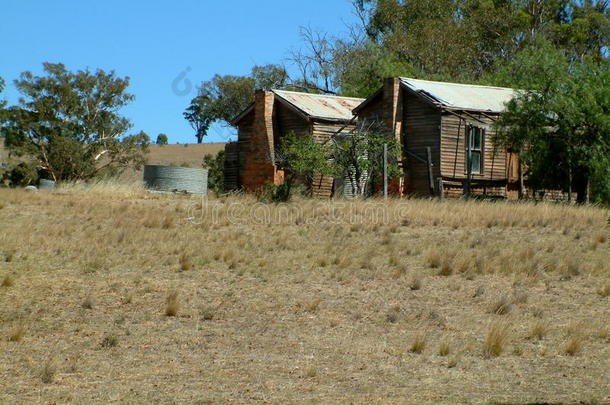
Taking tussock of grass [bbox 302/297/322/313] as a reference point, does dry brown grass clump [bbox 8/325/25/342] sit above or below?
below

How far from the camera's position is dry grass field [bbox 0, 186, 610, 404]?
9258mm

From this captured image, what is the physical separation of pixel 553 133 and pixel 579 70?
2.61 m

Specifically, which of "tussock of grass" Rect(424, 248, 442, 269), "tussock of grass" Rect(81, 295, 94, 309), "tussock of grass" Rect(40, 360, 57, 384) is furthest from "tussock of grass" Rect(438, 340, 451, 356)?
"tussock of grass" Rect(424, 248, 442, 269)

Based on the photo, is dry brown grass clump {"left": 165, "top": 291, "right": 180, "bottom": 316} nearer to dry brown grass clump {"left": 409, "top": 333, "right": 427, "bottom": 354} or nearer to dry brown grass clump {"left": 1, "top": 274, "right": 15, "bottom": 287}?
dry brown grass clump {"left": 1, "top": 274, "right": 15, "bottom": 287}

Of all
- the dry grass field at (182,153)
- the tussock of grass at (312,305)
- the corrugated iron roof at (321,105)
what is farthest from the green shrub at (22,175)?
the tussock of grass at (312,305)

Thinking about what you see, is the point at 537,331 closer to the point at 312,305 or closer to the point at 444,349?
the point at 444,349

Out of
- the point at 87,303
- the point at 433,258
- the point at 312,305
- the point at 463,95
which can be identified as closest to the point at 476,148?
the point at 463,95

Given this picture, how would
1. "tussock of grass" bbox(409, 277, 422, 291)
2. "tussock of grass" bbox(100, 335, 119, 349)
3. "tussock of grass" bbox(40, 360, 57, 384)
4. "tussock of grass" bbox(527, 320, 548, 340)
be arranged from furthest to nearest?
"tussock of grass" bbox(409, 277, 422, 291) → "tussock of grass" bbox(527, 320, 548, 340) → "tussock of grass" bbox(100, 335, 119, 349) → "tussock of grass" bbox(40, 360, 57, 384)

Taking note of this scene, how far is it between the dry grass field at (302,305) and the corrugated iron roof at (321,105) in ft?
39.9

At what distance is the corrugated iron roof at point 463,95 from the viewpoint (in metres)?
33.7

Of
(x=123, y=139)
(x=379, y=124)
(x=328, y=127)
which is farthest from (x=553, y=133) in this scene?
(x=123, y=139)

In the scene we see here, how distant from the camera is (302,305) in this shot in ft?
44.5

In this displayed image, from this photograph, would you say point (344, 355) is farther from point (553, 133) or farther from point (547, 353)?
point (553, 133)

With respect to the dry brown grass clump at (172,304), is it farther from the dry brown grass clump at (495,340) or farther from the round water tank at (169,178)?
the round water tank at (169,178)
